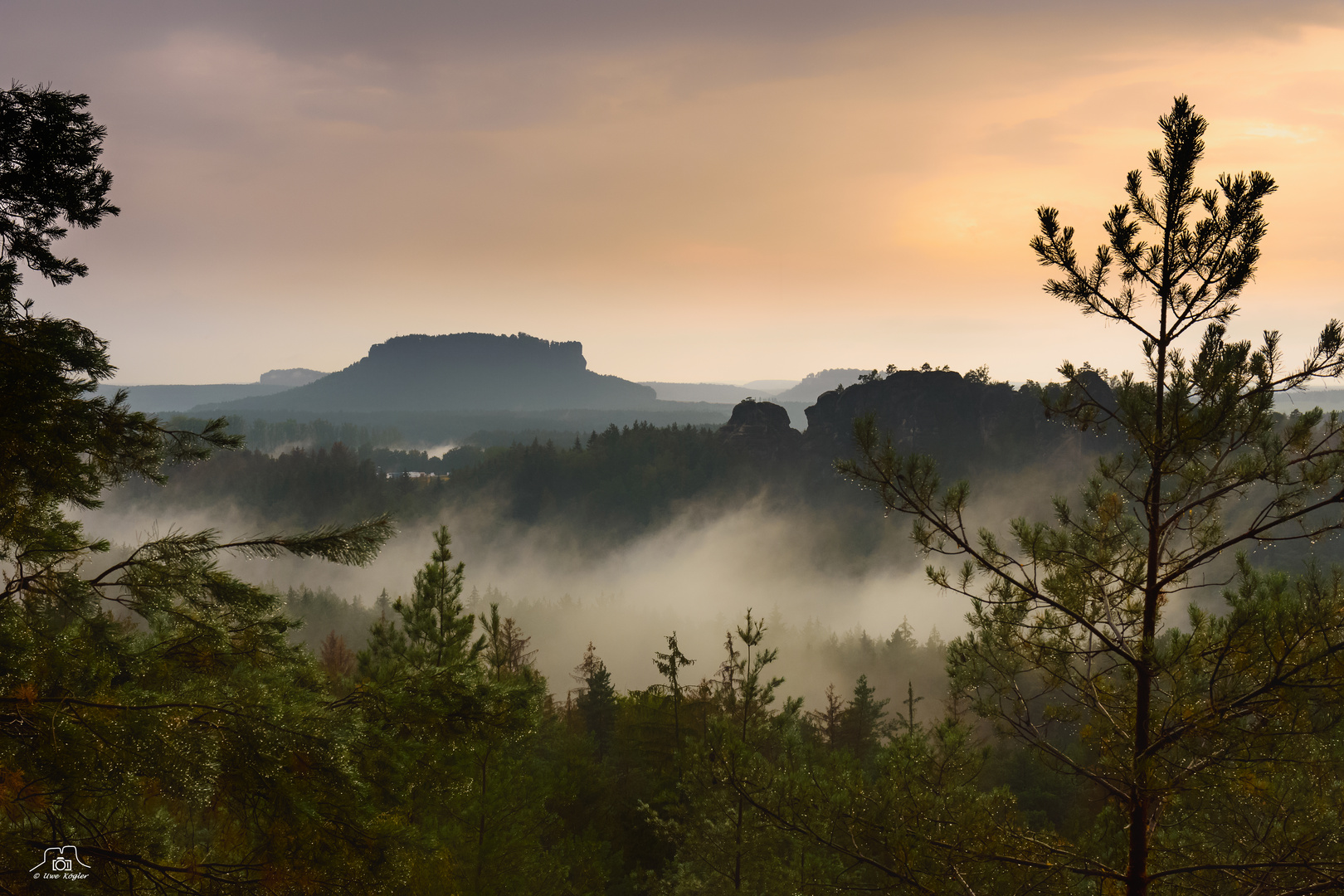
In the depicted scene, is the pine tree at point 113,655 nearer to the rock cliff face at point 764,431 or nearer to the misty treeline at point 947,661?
the misty treeline at point 947,661

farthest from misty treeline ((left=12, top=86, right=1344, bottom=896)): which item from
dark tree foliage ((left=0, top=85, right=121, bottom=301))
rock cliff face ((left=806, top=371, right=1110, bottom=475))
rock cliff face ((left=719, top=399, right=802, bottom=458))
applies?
rock cliff face ((left=719, top=399, right=802, bottom=458))

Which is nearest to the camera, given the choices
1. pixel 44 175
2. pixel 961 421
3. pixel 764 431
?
pixel 44 175

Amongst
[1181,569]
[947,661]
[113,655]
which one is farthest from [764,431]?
Result: [113,655]

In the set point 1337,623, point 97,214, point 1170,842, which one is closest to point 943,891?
point 1337,623

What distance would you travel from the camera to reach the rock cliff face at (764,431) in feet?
578

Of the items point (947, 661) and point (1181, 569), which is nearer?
point (1181, 569)

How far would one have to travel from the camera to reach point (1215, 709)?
551cm

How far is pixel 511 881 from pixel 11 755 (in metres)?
12.0

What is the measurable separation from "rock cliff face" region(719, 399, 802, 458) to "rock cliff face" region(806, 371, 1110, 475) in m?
17.7

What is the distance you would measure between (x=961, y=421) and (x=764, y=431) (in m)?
47.5

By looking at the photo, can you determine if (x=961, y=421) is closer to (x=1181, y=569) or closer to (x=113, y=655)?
(x=1181, y=569)

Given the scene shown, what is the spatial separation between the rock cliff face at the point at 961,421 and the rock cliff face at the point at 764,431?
17707 millimetres

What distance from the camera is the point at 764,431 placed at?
587 ft

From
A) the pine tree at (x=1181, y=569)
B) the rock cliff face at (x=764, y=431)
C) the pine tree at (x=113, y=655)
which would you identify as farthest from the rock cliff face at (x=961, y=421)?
the pine tree at (x=113, y=655)
